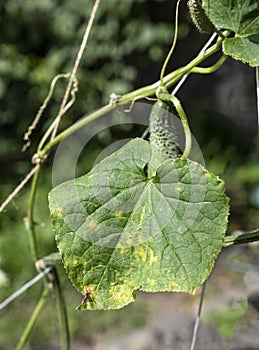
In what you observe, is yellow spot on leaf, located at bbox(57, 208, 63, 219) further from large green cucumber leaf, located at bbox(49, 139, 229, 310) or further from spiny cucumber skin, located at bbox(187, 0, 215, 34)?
spiny cucumber skin, located at bbox(187, 0, 215, 34)

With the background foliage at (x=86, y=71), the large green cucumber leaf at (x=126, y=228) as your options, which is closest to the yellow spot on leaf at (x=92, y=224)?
the large green cucumber leaf at (x=126, y=228)

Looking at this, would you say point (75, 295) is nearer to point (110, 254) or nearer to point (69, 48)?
point (69, 48)

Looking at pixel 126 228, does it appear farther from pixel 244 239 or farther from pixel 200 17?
pixel 200 17

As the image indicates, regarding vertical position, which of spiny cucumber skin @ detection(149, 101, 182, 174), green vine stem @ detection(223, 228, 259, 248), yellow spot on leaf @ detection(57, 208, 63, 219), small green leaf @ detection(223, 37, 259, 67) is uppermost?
small green leaf @ detection(223, 37, 259, 67)

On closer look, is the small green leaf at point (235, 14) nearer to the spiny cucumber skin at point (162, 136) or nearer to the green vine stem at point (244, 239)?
the spiny cucumber skin at point (162, 136)

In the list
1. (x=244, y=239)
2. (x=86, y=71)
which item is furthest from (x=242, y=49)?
(x=86, y=71)

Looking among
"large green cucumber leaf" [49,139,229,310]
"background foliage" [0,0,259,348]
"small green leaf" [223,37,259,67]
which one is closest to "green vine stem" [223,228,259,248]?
"large green cucumber leaf" [49,139,229,310]
